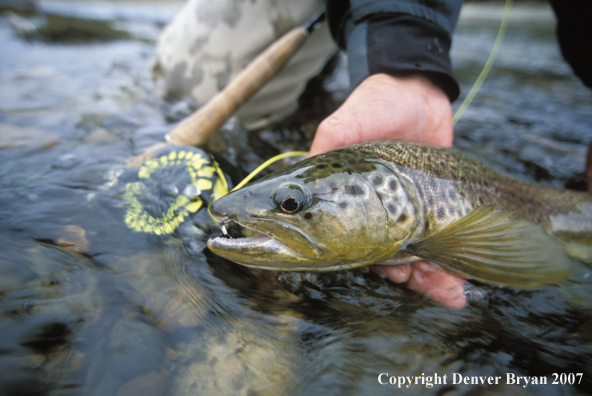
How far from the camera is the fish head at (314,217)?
1.64 metres

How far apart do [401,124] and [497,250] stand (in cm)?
114

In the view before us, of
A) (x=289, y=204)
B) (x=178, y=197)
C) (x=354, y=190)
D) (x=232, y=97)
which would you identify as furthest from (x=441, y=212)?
(x=232, y=97)

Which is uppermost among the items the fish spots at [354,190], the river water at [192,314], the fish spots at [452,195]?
the fish spots at [354,190]

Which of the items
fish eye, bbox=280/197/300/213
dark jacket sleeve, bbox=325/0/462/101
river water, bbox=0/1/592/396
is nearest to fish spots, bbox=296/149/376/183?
fish eye, bbox=280/197/300/213

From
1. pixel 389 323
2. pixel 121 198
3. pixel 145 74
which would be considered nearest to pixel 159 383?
pixel 389 323

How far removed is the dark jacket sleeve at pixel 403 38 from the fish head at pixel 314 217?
3.96 feet

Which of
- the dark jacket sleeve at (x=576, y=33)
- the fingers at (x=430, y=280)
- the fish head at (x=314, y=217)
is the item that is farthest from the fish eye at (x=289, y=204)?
the dark jacket sleeve at (x=576, y=33)

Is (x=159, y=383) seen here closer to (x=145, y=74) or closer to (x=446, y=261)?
(x=446, y=261)

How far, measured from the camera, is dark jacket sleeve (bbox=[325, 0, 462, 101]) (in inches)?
98.2

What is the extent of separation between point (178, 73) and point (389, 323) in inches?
146

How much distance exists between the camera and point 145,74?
219 inches

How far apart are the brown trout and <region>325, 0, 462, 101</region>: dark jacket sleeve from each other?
90cm

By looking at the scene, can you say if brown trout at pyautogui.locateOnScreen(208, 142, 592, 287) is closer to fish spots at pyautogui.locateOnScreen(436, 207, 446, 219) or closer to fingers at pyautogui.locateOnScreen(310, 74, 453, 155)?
fish spots at pyautogui.locateOnScreen(436, 207, 446, 219)

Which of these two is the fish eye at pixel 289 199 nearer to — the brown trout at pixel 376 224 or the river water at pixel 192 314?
the brown trout at pixel 376 224
